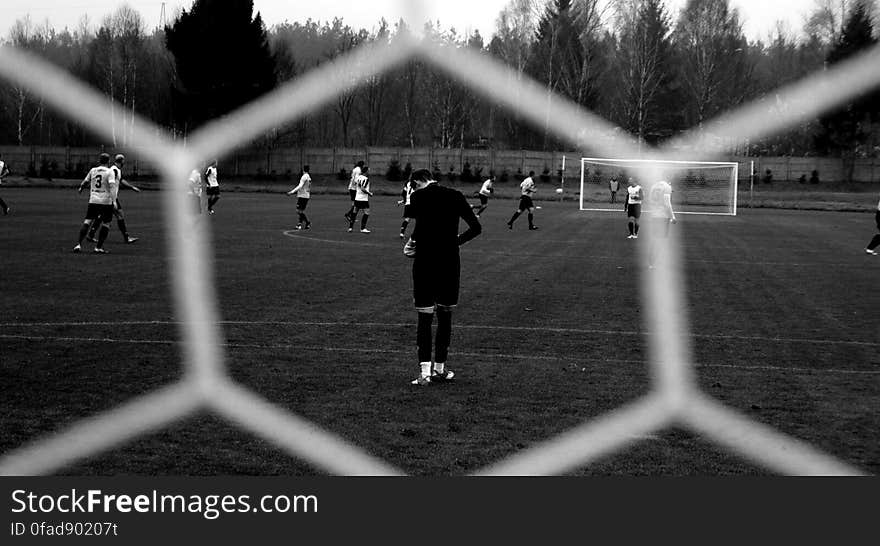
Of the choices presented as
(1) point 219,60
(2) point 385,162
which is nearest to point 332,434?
(1) point 219,60

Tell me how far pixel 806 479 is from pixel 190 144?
5687 centimetres

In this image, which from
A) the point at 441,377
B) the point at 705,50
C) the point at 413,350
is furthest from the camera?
the point at 705,50

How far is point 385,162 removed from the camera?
6756 centimetres

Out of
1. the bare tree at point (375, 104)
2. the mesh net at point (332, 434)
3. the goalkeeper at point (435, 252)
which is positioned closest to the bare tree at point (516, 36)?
the bare tree at point (375, 104)

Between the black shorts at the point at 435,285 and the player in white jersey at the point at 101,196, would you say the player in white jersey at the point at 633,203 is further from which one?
the black shorts at the point at 435,285

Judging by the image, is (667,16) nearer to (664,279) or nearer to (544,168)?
(544,168)

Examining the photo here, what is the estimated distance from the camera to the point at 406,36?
180 ft

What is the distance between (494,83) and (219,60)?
20412 millimetres

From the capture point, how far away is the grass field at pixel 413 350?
258 inches

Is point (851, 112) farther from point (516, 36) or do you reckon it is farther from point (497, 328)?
point (497, 328)

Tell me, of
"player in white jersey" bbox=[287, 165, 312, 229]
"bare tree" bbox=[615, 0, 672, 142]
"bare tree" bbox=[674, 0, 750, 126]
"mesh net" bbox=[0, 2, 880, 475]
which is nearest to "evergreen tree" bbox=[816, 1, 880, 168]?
"bare tree" bbox=[674, 0, 750, 126]

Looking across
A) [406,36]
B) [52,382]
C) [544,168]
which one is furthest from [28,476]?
[544,168]

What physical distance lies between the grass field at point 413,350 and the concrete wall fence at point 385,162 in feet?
145

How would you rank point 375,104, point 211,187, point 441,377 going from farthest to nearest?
point 375,104, point 211,187, point 441,377
